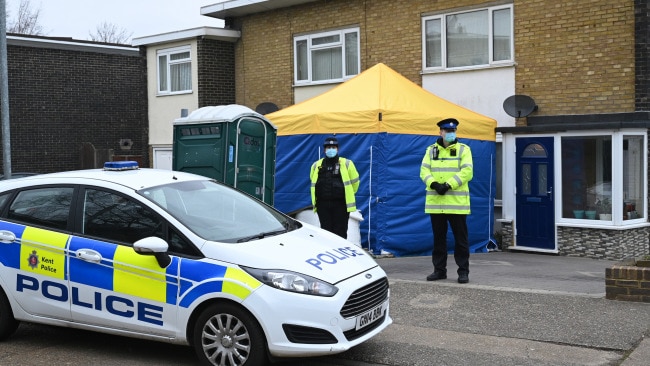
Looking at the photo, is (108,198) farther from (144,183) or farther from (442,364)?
(442,364)

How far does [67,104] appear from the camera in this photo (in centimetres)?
2369


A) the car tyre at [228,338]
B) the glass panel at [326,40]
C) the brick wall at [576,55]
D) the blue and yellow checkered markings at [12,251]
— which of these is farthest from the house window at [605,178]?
the blue and yellow checkered markings at [12,251]

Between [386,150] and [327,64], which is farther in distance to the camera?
[327,64]

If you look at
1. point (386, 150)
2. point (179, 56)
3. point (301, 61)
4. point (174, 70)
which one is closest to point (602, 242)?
point (386, 150)

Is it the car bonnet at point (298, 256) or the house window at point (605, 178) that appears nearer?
the car bonnet at point (298, 256)

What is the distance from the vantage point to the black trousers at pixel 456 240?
8.69 m

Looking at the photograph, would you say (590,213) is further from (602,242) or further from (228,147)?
(228,147)

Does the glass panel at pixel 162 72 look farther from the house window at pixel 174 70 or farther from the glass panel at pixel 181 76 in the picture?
the glass panel at pixel 181 76

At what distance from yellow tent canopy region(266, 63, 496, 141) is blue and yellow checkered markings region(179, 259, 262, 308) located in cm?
655

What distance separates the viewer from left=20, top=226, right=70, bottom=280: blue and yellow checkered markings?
19.6ft

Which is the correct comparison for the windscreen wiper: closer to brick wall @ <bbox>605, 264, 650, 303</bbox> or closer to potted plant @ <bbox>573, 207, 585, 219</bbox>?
brick wall @ <bbox>605, 264, 650, 303</bbox>

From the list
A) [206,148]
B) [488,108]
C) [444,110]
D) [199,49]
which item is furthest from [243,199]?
[199,49]

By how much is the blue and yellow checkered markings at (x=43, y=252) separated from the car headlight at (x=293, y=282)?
169 centimetres

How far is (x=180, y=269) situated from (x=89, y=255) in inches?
34.2
